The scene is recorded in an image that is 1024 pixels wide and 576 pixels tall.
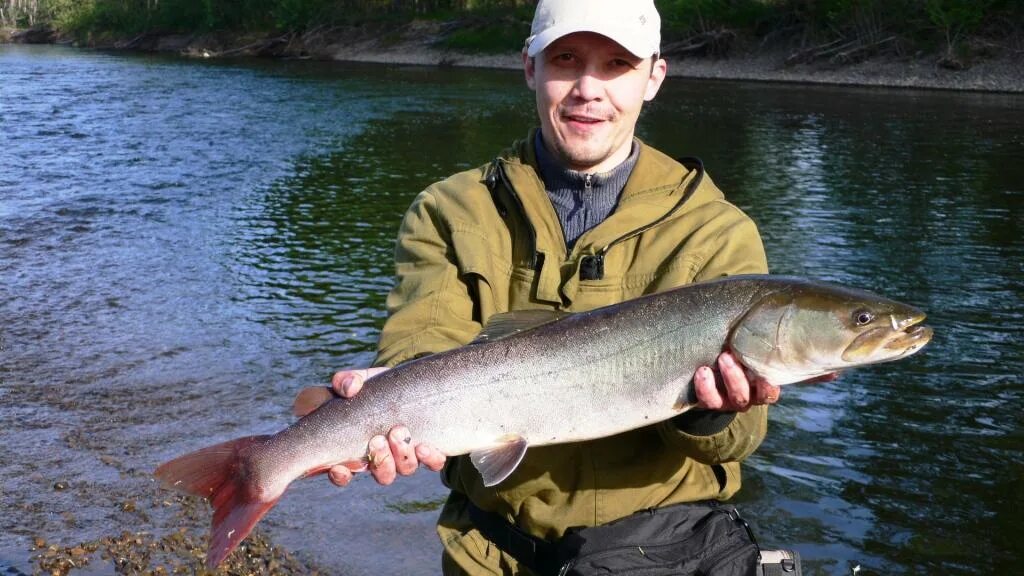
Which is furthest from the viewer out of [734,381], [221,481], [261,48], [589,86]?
[261,48]

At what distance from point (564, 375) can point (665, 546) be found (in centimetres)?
60

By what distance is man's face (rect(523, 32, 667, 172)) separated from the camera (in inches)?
138

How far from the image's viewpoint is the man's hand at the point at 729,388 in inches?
Answer: 122

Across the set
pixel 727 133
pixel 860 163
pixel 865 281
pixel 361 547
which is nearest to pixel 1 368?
Result: pixel 361 547

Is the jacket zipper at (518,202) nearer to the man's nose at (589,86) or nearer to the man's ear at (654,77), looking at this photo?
the man's nose at (589,86)

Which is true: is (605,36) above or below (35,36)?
above

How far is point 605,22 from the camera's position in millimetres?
3424

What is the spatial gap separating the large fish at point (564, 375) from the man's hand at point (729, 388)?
33mm

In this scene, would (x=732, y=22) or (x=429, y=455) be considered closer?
(x=429, y=455)


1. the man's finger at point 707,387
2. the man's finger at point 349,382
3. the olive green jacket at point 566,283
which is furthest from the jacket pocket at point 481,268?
the man's finger at point 707,387

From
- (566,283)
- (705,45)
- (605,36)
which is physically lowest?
(705,45)

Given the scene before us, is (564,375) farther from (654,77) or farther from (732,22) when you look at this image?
(732,22)

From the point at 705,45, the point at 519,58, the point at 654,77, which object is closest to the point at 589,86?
the point at 654,77

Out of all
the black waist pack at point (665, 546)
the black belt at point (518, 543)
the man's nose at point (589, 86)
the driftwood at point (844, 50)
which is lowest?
the driftwood at point (844, 50)
